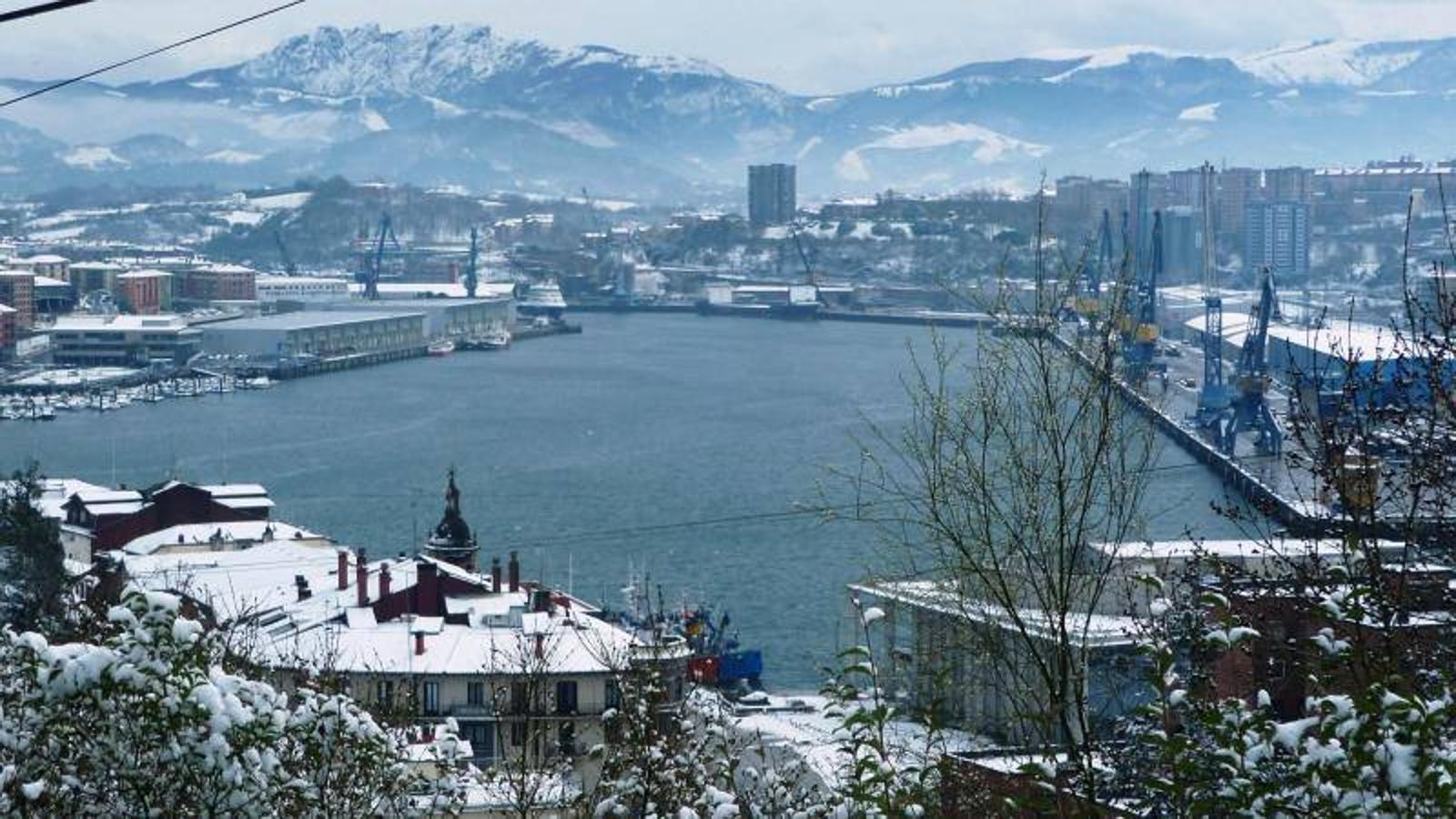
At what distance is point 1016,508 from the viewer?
1.29 m

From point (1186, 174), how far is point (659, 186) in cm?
2573

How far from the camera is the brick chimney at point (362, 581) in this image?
4.15 meters

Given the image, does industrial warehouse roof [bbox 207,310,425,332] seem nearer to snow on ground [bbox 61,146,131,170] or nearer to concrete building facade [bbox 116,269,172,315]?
concrete building facade [bbox 116,269,172,315]

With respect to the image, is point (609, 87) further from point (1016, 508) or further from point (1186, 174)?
point (1016, 508)

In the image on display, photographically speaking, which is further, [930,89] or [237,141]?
[930,89]

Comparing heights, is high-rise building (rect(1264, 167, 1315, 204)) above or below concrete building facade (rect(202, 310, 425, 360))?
above

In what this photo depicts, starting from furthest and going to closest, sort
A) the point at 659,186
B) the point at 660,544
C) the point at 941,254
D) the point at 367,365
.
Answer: the point at 659,186 → the point at 941,254 → the point at 367,365 → the point at 660,544

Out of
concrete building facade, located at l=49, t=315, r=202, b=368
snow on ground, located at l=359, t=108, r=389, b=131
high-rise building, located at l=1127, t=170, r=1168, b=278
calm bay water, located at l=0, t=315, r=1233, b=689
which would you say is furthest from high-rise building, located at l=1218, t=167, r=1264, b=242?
snow on ground, located at l=359, t=108, r=389, b=131

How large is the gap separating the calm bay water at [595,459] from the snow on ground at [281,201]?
13.0m

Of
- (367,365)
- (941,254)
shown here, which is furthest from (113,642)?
(941,254)

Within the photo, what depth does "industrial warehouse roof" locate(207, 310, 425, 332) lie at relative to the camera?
47.5ft

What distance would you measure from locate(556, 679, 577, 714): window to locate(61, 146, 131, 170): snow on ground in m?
49.0

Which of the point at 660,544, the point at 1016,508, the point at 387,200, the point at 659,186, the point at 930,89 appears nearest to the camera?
the point at 1016,508

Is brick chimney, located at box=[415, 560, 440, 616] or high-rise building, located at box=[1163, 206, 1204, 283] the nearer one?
brick chimney, located at box=[415, 560, 440, 616]
